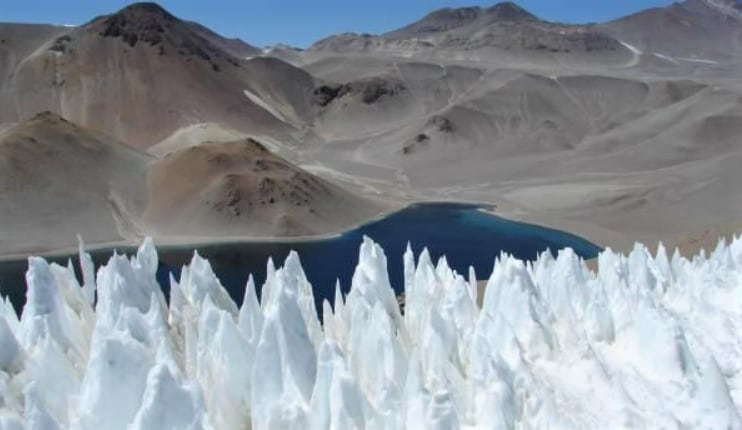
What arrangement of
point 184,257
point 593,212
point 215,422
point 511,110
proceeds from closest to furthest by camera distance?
point 215,422 < point 184,257 < point 593,212 < point 511,110

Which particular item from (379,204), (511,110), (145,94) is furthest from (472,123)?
(145,94)

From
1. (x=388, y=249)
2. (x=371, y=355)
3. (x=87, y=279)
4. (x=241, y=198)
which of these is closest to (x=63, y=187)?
(x=241, y=198)

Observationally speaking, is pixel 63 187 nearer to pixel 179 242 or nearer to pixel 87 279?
pixel 179 242

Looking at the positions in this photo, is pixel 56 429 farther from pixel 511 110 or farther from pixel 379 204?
pixel 511 110

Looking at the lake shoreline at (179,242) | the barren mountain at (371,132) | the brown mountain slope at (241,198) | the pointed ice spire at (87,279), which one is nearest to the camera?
the pointed ice spire at (87,279)

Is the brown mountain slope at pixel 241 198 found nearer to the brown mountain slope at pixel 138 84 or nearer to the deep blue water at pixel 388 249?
the deep blue water at pixel 388 249

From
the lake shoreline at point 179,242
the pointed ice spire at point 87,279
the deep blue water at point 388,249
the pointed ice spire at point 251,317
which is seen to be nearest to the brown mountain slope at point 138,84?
the lake shoreline at point 179,242
